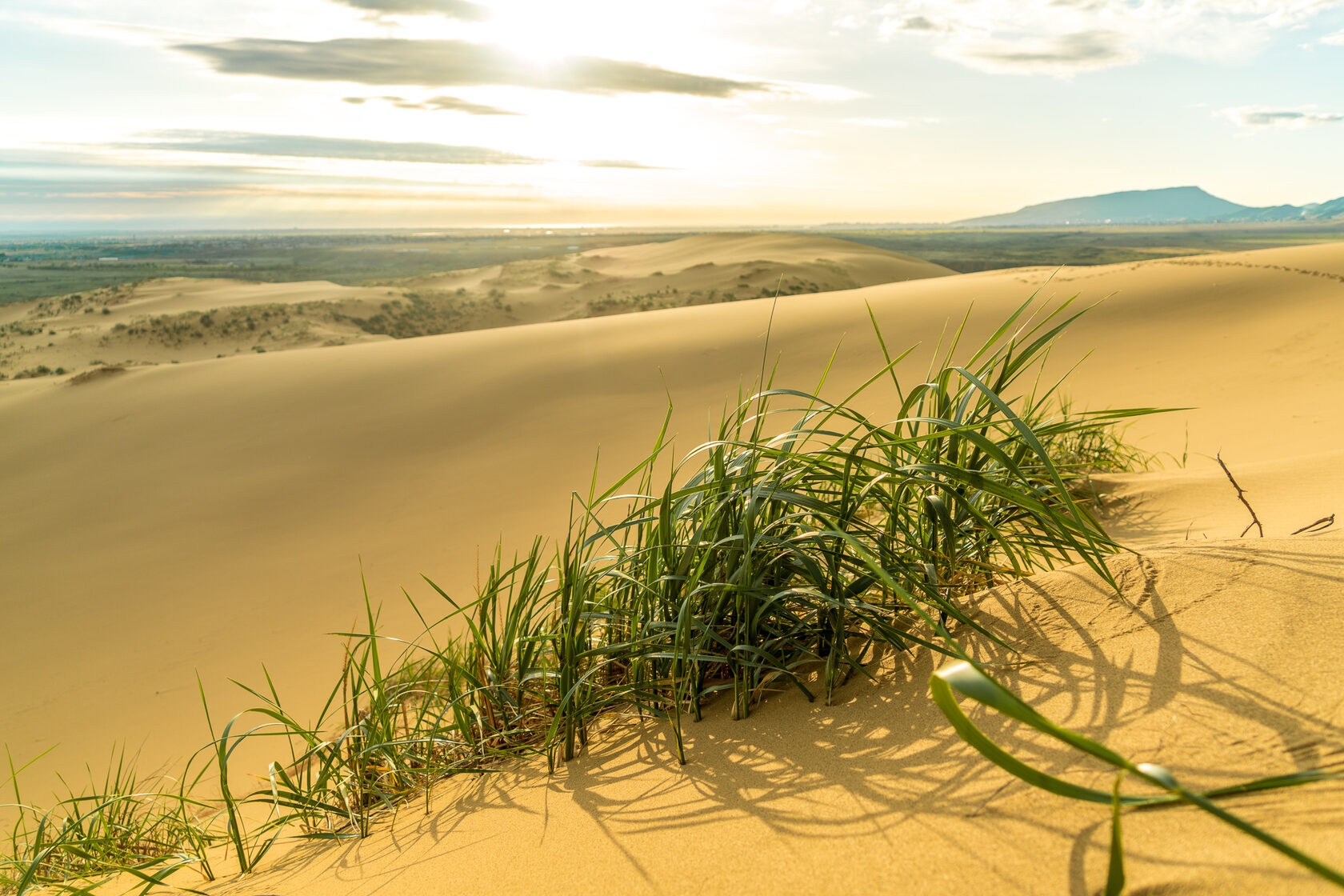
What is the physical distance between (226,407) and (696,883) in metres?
9.26

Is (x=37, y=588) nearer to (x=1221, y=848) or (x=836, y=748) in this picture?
(x=836, y=748)

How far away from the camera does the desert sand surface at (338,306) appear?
22438 mm

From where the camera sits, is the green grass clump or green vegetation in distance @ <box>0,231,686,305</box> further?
green vegetation in distance @ <box>0,231,686,305</box>

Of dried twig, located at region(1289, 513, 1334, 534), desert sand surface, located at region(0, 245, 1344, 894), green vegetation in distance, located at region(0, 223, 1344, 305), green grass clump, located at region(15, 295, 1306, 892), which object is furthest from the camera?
green vegetation in distance, located at region(0, 223, 1344, 305)

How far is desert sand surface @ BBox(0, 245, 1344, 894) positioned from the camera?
35.2 inches

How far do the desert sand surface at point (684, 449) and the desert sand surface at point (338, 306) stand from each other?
889 centimetres

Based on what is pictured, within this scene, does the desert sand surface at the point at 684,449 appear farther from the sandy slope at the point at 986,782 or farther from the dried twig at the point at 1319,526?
the dried twig at the point at 1319,526

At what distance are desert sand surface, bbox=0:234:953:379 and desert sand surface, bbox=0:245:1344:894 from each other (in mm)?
8894

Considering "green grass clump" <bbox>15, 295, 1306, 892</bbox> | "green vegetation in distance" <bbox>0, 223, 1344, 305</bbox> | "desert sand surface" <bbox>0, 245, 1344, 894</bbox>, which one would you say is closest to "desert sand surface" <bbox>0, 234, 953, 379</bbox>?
"desert sand surface" <bbox>0, 245, 1344, 894</bbox>

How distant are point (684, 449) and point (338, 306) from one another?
2515cm

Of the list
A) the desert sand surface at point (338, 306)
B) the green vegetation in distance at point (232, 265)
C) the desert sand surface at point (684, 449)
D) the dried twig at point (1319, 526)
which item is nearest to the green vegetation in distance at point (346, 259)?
the green vegetation in distance at point (232, 265)

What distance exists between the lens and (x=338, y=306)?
2730 cm

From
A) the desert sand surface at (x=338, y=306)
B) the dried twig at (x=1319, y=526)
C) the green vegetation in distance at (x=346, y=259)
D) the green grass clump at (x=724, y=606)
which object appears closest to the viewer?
the green grass clump at (x=724, y=606)

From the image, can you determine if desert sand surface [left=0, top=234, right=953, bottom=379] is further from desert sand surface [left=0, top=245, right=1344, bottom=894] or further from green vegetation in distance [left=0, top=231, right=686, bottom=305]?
green vegetation in distance [left=0, top=231, right=686, bottom=305]
